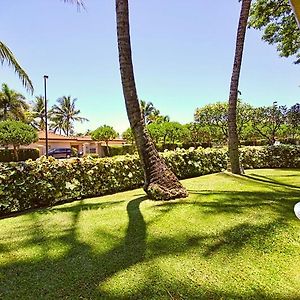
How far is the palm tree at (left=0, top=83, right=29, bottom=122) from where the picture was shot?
37625mm

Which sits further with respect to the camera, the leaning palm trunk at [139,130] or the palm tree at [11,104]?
the palm tree at [11,104]

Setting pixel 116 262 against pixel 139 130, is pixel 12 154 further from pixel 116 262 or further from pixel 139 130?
pixel 116 262

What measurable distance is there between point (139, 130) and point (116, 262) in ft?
11.1

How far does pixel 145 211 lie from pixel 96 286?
263cm

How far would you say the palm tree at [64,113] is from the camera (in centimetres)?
6669

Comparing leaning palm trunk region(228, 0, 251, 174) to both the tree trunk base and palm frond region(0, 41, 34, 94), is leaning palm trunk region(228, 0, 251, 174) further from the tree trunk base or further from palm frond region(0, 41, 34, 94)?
palm frond region(0, 41, 34, 94)

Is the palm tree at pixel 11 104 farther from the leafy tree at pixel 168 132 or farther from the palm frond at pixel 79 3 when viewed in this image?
the palm frond at pixel 79 3

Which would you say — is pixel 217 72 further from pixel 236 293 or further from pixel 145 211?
pixel 236 293

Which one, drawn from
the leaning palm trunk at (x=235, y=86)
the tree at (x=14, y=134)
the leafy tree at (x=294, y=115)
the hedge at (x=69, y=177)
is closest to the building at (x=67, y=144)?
the tree at (x=14, y=134)

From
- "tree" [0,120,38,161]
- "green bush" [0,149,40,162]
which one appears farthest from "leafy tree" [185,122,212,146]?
"tree" [0,120,38,161]

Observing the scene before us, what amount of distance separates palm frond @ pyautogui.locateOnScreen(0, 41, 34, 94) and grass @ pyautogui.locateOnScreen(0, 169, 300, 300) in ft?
22.9

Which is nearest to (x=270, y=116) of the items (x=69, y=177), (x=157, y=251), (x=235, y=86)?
(x=235, y=86)

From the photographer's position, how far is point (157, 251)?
169 inches

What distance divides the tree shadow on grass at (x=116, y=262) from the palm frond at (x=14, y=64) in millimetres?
7797
